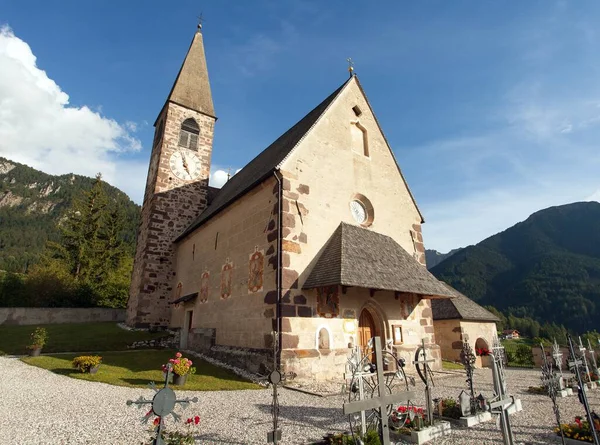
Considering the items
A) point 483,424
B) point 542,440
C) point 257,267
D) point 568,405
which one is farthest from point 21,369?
point 568,405

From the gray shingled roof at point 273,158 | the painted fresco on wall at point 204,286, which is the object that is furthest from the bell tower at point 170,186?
the painted fresco on wall at point 204,286

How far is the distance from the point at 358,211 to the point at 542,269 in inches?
4770

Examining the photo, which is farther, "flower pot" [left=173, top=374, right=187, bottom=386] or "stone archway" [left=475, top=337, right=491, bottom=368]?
"stone archway" [left=475, top=337, right=491, bottom=368]

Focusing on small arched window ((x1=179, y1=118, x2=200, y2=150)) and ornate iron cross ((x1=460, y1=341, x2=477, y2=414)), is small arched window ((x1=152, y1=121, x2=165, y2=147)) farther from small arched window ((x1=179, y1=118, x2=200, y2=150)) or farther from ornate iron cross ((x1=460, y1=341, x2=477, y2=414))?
ornate iron cross ((x1=460, y1=341, x2=477, y2=414))

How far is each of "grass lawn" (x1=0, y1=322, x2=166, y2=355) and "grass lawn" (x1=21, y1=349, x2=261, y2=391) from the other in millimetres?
2035

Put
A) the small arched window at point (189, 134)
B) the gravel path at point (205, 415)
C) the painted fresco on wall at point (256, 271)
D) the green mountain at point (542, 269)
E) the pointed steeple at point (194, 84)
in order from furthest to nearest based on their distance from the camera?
the green mountain at point (542, 269)
the pointed steeple at point (194, 84)
the small arched window at point (189, 134)
the painted fresco on wall at point (256, 271)
the gravel path at point (205, 415)

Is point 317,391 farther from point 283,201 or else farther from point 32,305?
point 32,305

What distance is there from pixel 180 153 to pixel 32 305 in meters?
18.7

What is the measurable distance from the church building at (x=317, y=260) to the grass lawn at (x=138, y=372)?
1051mm

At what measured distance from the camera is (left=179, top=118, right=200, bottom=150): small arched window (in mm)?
26062

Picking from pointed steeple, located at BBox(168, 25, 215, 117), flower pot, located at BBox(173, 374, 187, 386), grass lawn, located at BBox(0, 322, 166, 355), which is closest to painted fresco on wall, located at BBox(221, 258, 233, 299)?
flower pot, located at BBox(173, 374, 187, 386)

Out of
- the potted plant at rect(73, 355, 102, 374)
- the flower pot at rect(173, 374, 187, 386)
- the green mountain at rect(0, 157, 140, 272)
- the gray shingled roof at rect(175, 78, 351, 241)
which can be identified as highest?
the green mountain at rect(0, 157, 140, 272)

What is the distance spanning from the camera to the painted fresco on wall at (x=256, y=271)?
12664 mm

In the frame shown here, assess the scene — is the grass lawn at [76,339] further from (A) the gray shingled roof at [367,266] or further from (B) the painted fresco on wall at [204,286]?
(A) the gray shingled roof at [367,266]
